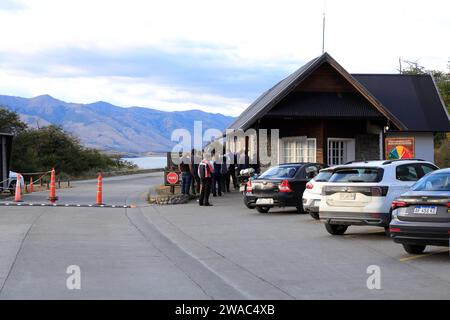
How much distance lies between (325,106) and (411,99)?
653cm

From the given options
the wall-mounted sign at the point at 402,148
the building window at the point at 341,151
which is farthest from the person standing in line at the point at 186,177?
the wall-mounted sign at the point at 402,148

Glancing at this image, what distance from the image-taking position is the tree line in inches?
2247

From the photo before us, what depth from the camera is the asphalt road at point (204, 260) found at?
372 inches

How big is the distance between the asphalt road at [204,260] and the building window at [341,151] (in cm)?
1168

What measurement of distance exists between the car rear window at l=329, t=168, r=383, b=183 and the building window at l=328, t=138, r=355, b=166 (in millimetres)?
16043

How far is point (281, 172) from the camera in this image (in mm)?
21516

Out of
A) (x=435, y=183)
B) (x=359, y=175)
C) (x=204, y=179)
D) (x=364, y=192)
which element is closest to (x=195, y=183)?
(x=204, y=179)

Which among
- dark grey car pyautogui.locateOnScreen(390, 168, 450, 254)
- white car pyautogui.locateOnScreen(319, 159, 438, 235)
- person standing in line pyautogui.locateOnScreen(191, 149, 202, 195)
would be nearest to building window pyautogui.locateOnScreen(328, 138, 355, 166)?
person standing in line pyautogui.locateOnScreen(191, 149, 202, 195)

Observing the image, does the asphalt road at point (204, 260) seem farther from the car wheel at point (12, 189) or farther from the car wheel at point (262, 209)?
the car wheel at point (12, 189)

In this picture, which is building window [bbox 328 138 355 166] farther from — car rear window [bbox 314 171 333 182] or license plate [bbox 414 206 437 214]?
license plate [bbox 414 206 437 214]
